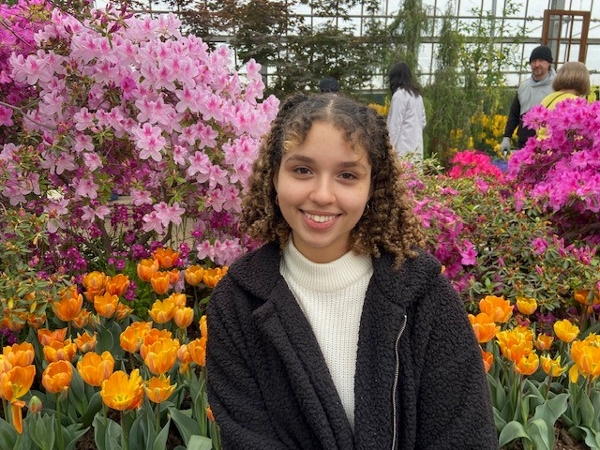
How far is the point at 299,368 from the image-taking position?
3.87 feet

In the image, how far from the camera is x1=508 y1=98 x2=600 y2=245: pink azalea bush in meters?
2.40

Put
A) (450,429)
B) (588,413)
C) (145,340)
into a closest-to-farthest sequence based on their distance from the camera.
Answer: (450,429) < (145,340) < (588,413)

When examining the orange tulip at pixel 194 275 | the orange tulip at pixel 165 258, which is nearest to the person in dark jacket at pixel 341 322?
the orange tulip at pixel 194 275

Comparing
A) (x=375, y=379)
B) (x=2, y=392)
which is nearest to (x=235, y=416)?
(x=375, y=379)

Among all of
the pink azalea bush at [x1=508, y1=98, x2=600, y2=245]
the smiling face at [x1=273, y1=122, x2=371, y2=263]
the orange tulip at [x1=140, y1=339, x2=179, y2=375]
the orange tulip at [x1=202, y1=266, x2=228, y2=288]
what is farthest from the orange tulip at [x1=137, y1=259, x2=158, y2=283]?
the pink azalea bush at [x1=508, y1=98, x2=600, y2=245]

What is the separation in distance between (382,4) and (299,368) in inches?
336

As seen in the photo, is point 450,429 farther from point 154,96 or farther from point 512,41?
point 512,41

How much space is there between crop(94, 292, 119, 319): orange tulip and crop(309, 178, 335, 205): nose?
92 centimetres

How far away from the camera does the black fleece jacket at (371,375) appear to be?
1171mm

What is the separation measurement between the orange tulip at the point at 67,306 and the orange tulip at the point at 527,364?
1.26m

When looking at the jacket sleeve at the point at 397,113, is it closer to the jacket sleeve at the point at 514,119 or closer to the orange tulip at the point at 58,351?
the jacket sleeve at the point at 514,119

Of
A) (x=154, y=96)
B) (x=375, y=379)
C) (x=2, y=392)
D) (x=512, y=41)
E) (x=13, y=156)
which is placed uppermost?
(x=512, y=41)

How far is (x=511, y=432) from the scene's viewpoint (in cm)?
153

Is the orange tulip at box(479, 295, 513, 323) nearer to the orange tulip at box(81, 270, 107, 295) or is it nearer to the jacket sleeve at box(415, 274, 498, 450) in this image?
the jacket sleeve at box(415, 274, 498, 450)
